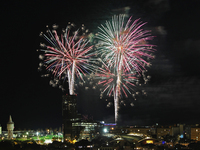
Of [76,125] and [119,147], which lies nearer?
[119,147]

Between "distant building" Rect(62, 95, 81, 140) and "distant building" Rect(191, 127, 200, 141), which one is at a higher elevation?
"distant building" Rect(62, 95, 81, 140)

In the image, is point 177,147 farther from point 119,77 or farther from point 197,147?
point 119,77

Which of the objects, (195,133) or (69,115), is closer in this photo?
(69,115)

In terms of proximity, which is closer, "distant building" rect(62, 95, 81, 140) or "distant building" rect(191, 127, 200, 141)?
"distant building" rect(62, 95, 81, 140)

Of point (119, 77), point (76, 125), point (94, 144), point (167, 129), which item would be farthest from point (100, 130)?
point (119, 77)

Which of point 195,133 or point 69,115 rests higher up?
point 69,115

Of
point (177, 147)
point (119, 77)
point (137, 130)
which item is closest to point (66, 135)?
point (177, 147)

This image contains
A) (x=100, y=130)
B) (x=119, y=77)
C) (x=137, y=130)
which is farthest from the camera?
(x=137, y=130)

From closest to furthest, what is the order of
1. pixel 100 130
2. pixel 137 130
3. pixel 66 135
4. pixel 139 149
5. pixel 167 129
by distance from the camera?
1. pixel 139 149
2. pixel 66 135
3. pixel 100 130
4. pixel 167 129
5. pixel 137 130

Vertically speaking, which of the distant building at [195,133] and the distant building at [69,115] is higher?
the distant building at [69,115]

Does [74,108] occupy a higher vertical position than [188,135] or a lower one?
higher

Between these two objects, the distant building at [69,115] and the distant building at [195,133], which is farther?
the distant building at [195,133]
